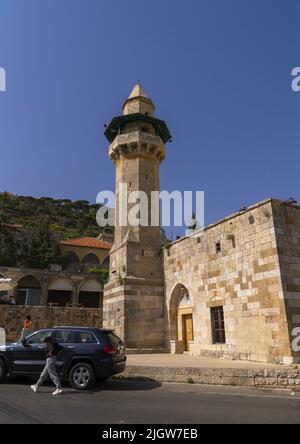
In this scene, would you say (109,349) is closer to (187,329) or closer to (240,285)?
(240,285)

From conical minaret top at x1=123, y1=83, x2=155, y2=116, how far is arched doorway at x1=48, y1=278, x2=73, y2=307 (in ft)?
64.3

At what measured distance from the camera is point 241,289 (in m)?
11.8

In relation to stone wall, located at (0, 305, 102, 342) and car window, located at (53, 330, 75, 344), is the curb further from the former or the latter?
stone wall, located at (0, 305, 102, 342)

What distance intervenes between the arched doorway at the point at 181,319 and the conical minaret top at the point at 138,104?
34.3 feet

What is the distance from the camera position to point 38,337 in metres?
8.21

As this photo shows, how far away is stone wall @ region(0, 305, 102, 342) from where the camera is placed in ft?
66.2

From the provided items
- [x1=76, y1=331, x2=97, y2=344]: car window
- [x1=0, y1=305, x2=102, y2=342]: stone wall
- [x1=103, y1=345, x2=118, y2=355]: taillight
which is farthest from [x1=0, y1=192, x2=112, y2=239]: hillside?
[x1=103, y1=345, x2=118, y2=355]: taillight

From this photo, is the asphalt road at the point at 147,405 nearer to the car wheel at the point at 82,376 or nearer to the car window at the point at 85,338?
the car wheel at the point at 82,376

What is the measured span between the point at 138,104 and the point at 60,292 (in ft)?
72.3

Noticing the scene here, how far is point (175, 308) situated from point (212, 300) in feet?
9.92

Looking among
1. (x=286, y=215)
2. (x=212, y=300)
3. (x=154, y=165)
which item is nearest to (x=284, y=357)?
(x=212, y=300)

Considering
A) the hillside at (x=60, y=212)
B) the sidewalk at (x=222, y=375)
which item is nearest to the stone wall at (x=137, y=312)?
the sidewalk at (x=222, y=375)

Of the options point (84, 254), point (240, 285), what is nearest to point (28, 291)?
point (84, 254)
